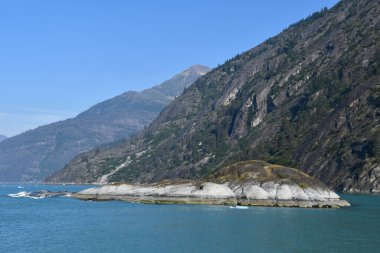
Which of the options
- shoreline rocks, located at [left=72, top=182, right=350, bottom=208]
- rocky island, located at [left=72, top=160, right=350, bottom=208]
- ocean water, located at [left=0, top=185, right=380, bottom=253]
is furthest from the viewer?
rocky island, located at [left=72, top=160, right=350, bottom=208]

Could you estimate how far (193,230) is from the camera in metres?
110

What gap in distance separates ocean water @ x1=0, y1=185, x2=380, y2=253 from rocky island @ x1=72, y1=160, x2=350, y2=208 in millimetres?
8021

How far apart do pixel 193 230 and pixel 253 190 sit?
54.6 m

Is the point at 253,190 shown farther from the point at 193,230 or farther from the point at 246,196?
the point at 193,230

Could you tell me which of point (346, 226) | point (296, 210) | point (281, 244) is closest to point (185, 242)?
point (281, 244)

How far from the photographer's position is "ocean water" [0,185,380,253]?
90.9 meters

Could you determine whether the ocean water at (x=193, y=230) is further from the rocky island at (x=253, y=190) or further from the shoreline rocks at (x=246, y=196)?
the rocky island at (x=253, y=190)

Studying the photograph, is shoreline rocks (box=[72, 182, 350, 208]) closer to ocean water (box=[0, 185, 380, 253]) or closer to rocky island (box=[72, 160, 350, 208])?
rocky island (box=[72, 160, 350, 208])

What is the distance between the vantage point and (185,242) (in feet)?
313

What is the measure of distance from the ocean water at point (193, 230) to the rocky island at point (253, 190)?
316 inches

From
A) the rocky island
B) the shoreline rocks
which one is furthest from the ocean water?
the rocky island

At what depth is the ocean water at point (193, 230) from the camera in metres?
90.9

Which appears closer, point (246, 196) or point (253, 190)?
point (253, 190)

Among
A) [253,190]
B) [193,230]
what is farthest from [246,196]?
[193,230]
